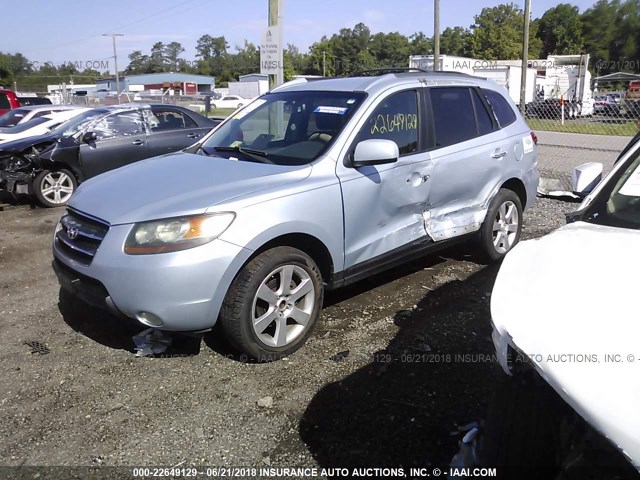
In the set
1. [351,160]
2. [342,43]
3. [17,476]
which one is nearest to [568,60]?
[351,160]

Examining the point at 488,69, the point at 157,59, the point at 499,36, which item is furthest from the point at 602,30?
the point at 157,59

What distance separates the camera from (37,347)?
3.78 metres

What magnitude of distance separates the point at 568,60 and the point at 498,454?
40.9m

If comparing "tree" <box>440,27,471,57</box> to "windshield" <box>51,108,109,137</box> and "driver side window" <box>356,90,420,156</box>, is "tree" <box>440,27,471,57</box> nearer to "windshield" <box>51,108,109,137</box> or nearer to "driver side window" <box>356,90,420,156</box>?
"windshield" <box>51,108,109,137</box>

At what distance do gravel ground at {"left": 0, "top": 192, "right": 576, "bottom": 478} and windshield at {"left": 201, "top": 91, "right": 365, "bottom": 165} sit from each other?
133 cm

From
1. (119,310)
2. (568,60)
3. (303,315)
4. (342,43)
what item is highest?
(342,43)

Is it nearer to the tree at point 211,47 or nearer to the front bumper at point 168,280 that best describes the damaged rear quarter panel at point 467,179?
the front bumper at point 168,280

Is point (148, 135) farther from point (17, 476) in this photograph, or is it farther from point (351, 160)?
point (17, 476)

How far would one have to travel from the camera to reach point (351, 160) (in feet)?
12.4

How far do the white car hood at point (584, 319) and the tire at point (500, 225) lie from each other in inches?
110

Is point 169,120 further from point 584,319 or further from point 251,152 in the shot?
point 584,319

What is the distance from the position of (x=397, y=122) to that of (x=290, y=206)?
1.38 metres

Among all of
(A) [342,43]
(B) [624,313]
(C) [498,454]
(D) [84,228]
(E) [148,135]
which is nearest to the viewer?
(B) [624,313]

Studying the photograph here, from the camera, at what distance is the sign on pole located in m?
7.92
